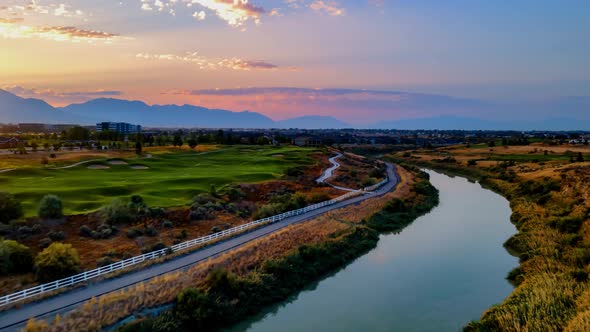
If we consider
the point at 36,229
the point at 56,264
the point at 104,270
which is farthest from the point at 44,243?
the point at 104,270

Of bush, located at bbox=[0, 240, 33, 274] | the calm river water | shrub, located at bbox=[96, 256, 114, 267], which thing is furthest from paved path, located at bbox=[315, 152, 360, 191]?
bush, located at bbox=[0, 240, 33, 274]

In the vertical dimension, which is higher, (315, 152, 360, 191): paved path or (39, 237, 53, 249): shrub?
(315, 152, 360, 191): paved path

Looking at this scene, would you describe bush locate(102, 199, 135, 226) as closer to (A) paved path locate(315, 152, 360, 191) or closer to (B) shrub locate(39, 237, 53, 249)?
(B) shrub locate(39, 237, 53, 249)

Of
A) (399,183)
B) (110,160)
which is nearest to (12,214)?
(110,160)

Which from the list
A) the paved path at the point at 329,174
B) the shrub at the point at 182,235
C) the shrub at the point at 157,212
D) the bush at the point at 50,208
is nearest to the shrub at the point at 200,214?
the shrub at the point at 157,212

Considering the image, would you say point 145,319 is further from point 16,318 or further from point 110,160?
point 110,160
